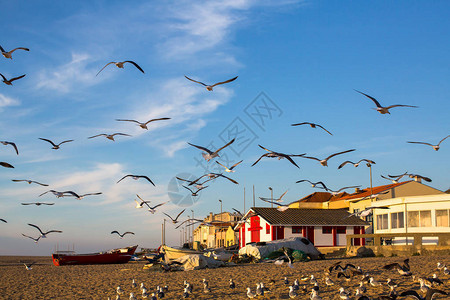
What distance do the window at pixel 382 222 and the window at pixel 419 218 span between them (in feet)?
12.2

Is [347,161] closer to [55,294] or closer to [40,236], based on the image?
[55,294]

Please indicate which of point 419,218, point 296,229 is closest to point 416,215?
point 419,218

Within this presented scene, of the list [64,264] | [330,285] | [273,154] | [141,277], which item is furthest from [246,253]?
Result: [64,264]

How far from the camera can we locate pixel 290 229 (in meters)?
47.6

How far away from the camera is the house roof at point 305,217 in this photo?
47.7m

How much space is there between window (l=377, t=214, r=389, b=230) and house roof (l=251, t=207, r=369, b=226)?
84.0 inches

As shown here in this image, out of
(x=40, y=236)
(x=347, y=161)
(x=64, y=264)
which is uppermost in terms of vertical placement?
(x=347, y=161)

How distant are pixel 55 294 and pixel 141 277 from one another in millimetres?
5120

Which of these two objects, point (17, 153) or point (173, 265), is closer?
point (17, 153)

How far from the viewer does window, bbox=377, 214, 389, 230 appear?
45469mm

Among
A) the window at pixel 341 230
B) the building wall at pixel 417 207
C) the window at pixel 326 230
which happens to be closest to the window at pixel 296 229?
the window at pixel 326 230

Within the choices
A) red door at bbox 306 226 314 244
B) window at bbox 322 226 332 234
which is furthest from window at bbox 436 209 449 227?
red door at bbox 306 226 314 244

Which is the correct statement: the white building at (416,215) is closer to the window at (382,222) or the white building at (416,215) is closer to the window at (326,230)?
the window at (382,222)

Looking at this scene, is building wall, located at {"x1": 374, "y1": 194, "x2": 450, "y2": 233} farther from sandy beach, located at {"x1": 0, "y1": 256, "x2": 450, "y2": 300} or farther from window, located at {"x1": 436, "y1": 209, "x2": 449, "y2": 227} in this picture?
sandy beach, located at {"x1": 0, "y1": 256, "x2": 450, "y2": 300}
